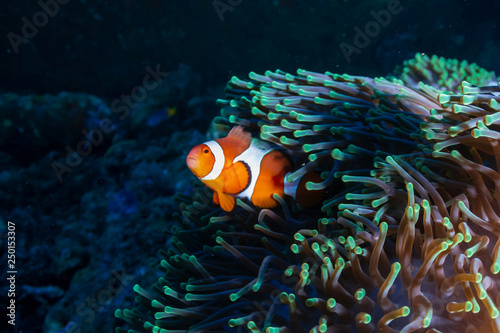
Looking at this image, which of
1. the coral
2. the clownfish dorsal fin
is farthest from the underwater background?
the clownfish dorsal fin

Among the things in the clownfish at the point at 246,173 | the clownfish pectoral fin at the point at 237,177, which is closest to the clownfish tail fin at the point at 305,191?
the clownfish at the point at 246,173

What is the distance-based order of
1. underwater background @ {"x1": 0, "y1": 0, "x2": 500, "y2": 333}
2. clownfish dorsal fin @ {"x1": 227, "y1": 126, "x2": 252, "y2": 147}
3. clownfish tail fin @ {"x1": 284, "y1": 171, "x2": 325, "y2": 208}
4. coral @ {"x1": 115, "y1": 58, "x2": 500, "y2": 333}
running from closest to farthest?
coral @ {"x1": 115, "y1": 58, "x2": 500, "y2": 333}
underwater background @ {"x1": 0, "y1": 0, "x2": 500, "y2": 333}
clownfish tail fin @ {"x1": 284, "y1": 171, "x2": 325, "y2": 208}
clownfish dorsal fin @ {"x1": 227, "y1": 126, "x2": 252, "y2": 147}

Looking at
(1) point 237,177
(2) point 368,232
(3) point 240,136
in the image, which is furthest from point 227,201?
(2) point 368,232

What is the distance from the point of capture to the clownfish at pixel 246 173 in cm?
147

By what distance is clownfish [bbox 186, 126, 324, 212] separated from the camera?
1469 mm

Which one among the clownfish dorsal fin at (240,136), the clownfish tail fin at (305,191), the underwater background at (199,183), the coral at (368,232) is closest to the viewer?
the coral at (368,232)

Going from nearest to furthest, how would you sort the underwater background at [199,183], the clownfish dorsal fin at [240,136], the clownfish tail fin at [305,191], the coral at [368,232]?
the coral at [368,232] → the underwater background at [199,183] → the clownfish tail fin at [305,191] → the clownfish dorsal fin at [240,136]

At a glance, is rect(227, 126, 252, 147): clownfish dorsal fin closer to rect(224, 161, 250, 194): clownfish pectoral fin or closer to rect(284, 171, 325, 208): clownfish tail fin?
rect(224, 161, 250, 194): clownfish pectoral fin

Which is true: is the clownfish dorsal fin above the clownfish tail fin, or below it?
above

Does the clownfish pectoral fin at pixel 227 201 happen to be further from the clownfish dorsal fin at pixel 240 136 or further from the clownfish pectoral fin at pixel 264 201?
the clownfish dorsal fin at pixel 240 136

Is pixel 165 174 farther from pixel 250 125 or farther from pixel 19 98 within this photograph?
pixel 19 98

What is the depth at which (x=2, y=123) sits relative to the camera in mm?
4238

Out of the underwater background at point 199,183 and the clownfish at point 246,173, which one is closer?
the underwater background at point 199,183

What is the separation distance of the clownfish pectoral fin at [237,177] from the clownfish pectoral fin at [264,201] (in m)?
0.07
